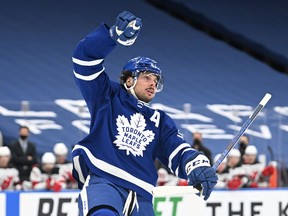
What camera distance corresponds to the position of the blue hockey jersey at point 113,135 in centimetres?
473

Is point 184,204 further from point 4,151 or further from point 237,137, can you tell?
point 237,137

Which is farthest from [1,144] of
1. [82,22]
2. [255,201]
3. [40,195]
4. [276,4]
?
[276,4]

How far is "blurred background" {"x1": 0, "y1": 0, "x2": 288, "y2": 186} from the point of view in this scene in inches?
403

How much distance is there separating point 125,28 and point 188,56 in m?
10.2

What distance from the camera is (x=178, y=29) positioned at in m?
15.3

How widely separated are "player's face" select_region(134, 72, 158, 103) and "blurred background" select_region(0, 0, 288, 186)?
16.0 ft

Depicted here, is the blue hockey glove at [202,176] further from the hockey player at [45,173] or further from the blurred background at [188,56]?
the blurred background at [188,56]

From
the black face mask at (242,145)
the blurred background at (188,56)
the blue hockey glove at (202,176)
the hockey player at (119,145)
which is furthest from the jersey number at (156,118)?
the black face mask at (242,145)

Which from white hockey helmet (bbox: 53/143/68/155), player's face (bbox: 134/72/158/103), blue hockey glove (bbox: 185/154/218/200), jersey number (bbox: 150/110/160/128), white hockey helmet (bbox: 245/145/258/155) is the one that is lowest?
blue hockey glove (bbox: 185/154/218/200)

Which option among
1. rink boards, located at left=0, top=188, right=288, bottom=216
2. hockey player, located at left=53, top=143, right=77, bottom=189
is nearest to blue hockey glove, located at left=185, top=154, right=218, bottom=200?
rink boards, located at left=0, top=188, right=288, bottom=216

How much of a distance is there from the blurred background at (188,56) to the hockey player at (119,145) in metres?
4.91

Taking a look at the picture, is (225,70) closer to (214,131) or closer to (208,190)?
(214,131)

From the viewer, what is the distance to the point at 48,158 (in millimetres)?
9477

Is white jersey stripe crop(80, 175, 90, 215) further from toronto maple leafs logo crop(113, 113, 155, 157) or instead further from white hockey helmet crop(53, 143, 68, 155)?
white hockey helmet crop(53, 143, 68, 155)
